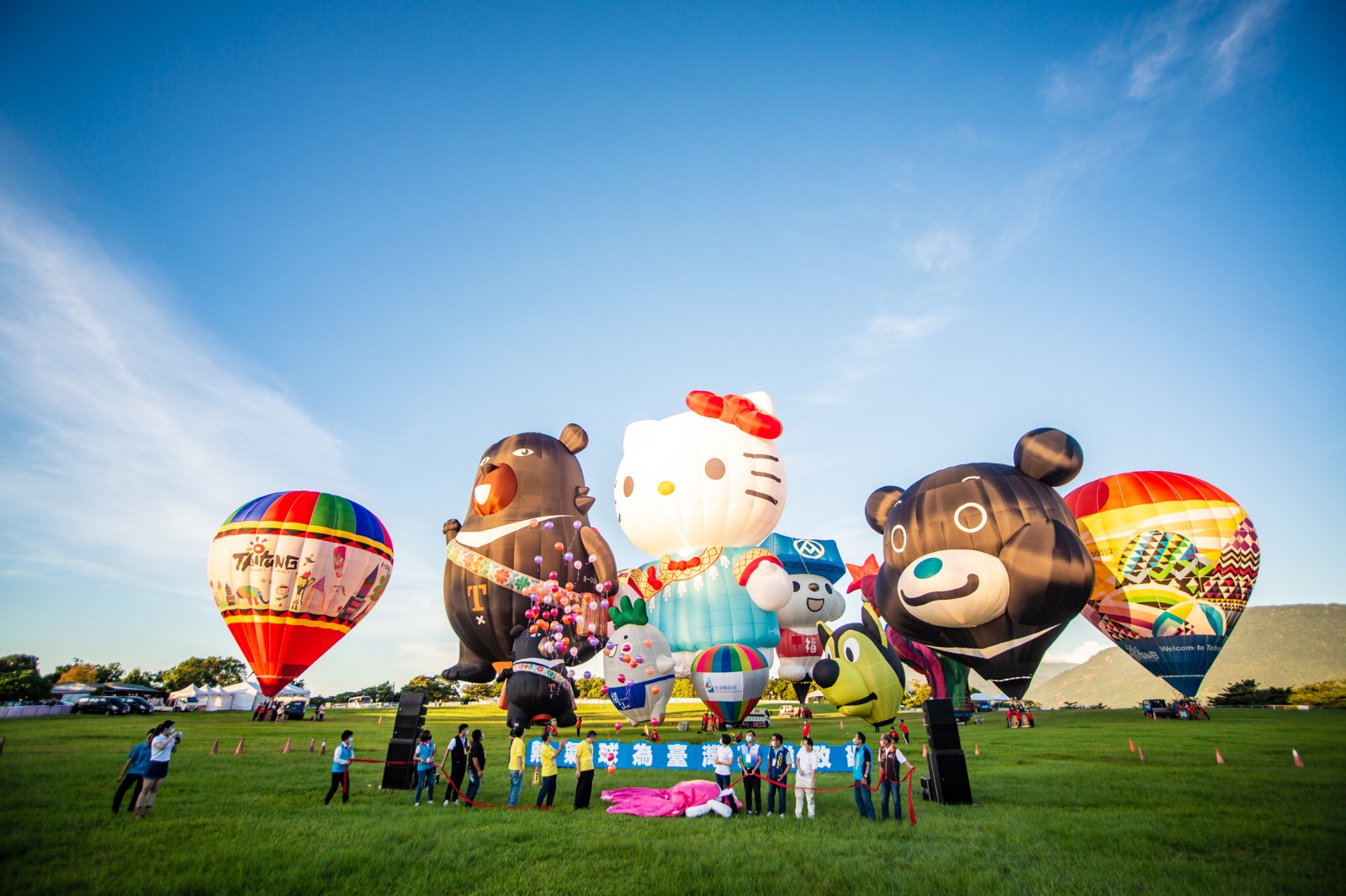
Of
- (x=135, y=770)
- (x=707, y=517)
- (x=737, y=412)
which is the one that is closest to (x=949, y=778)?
(x=135, y=770)

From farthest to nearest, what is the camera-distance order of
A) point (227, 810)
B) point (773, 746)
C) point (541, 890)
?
point (773, 746) → point (227, 810) → point (541, 890)

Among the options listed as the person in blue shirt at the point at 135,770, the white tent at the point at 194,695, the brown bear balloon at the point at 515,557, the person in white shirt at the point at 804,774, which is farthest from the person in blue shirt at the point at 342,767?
the white tent at the point at 194,695

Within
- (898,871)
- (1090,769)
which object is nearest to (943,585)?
(1090,769)

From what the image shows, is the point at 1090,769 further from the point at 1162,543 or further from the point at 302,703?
the point at 302,703

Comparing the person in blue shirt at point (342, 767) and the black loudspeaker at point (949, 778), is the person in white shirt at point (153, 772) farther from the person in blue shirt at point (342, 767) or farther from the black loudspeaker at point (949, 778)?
the black loudspeaker at point (949, 778)

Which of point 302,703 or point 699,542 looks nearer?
point 699,542

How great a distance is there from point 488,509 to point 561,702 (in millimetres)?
7046

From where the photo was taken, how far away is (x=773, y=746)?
9195 millimetres

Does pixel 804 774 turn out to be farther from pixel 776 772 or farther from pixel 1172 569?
pixel 1172 569

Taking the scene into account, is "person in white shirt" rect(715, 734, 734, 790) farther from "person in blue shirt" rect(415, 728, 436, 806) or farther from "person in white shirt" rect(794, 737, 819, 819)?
"person in blue shirt" rect(415, 728, 436, 806)

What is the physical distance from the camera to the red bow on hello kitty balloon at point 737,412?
23031mm

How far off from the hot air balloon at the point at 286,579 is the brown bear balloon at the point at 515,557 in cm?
391

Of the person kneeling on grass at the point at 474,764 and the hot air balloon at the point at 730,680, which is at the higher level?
the hot air balloon at the point at 730,680

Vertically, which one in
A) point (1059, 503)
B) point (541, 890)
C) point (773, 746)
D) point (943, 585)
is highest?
point (1059, 503)
